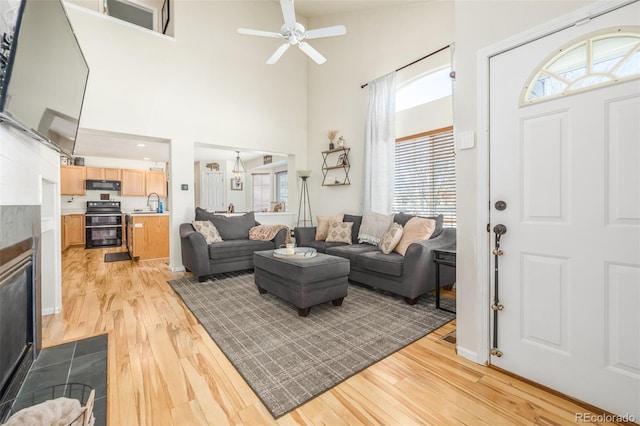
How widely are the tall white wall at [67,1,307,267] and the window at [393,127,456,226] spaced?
2.42 meters

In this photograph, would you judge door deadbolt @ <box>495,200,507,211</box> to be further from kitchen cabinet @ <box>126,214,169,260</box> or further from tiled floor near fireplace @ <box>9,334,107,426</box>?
kitchen cabinet @ <box>126,214,169,260</box>

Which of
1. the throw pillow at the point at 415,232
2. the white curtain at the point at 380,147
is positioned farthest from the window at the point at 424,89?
the throw pillow at the point at 415,232

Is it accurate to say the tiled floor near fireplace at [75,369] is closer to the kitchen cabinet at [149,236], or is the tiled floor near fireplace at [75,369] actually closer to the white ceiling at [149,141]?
the white ceiling at [149,141]

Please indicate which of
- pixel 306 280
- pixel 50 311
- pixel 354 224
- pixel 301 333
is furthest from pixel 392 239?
pixel 50 311

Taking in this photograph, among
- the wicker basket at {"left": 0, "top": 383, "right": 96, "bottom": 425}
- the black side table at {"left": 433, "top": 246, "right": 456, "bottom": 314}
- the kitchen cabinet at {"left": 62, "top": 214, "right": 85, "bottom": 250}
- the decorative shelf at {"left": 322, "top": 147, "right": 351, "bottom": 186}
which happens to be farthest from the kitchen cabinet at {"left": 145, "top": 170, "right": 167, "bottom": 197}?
the black side table at {"left": 433, "top": 246, "right": 456, "bottom": 314}

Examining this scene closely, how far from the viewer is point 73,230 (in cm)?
673

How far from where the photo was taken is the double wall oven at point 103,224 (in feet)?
22.1

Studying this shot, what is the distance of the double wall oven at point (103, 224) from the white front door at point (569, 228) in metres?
8.35

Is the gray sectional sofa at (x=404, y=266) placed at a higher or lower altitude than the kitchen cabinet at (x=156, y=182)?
lower

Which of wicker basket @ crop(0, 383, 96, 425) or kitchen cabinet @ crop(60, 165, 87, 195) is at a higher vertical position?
kitchen cabinet @ crop(60, 165, 87, 195)

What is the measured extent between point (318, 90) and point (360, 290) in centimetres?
419

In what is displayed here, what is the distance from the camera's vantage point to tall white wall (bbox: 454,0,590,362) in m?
1.73

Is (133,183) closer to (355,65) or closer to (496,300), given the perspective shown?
(355,65)

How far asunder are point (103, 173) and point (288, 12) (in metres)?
7.06
